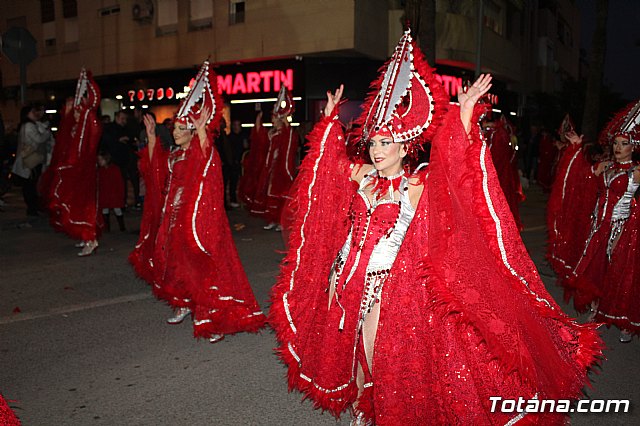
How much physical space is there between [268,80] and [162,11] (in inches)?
235

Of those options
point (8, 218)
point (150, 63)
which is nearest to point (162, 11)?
point (150, 63)

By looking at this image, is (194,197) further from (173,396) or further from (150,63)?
(150,63)

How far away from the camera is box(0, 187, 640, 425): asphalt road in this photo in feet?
13.0

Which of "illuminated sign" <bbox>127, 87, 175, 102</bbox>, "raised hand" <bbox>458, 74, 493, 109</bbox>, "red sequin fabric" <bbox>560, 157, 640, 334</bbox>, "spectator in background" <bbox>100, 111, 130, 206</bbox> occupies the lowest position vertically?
"red sequin fabric" <bbox>560, 157, 640, 334</bbox>

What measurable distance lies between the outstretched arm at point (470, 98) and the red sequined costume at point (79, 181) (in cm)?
650

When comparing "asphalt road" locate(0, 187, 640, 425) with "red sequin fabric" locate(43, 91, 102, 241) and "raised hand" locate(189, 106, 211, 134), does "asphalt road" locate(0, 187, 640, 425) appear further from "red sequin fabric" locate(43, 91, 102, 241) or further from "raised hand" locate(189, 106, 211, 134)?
"raised hand" locate(189, 106, 211, 134)

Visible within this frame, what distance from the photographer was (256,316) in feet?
17.6

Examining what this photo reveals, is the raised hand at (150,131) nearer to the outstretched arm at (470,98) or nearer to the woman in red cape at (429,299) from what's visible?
the woman in red cape at (429,299)

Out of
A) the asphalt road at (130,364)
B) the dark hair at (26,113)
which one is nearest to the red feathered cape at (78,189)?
the asphalt road at (130,364)

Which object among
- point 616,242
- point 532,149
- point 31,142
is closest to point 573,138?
point 616,242

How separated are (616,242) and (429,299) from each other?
3318 mm

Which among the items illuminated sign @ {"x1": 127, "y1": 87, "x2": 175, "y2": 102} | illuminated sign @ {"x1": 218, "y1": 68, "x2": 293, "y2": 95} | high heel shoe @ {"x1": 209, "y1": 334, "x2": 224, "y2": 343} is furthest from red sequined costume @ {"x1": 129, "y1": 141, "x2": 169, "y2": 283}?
illuminated sign @ {"x1": 127, "y1": 87, "x2": 175, "y2": 102}

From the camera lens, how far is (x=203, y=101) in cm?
543

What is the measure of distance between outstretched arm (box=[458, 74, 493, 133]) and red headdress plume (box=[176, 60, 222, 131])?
2789mm
